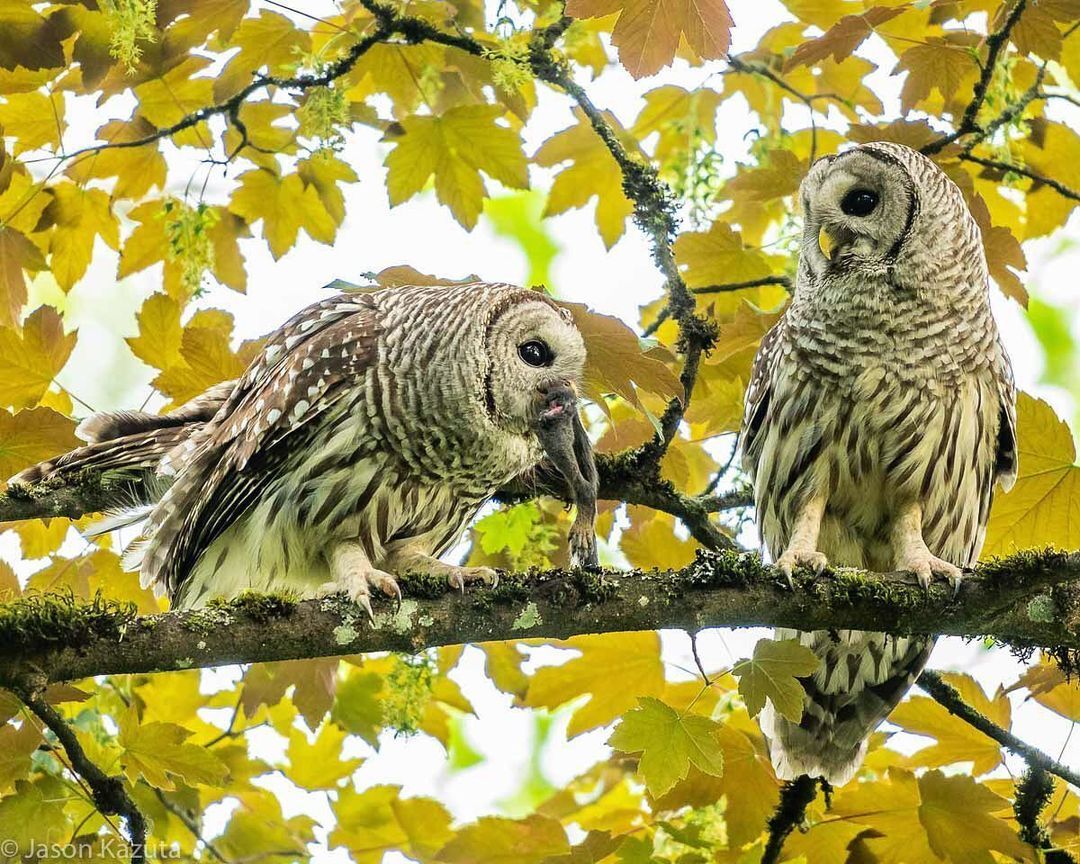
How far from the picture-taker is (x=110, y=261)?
1529 cm

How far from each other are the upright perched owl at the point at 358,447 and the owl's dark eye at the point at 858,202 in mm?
1074

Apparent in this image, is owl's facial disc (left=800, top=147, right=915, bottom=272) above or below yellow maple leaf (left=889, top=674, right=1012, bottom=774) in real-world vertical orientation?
above

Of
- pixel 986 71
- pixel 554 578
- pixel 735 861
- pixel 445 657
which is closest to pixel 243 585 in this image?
pixel 445 657

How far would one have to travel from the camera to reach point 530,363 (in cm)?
459

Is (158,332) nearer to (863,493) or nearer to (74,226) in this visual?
(74,226)

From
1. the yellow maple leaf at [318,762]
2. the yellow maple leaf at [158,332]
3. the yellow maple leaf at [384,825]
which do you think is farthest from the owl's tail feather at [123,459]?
the yellow maple leaf at [384,825]

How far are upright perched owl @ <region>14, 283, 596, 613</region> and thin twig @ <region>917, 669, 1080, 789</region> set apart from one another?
1331 millimetres

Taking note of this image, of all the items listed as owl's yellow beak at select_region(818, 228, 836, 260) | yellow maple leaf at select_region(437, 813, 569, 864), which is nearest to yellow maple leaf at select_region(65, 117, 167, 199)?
owl's yellow beak at select_region(818, 228, 836, 260)

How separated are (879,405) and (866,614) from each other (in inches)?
45.1

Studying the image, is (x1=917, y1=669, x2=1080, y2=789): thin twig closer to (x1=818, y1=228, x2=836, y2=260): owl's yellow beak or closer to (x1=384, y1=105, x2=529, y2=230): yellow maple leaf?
(x1=818, y1=228, x2=836, y2=260): owl's yellow beak

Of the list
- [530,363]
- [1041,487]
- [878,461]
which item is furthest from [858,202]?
[530,363]

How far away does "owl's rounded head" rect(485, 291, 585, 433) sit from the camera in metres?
4.46

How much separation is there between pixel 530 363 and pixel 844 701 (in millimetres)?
1724

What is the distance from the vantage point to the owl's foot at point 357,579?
11.1 feet
